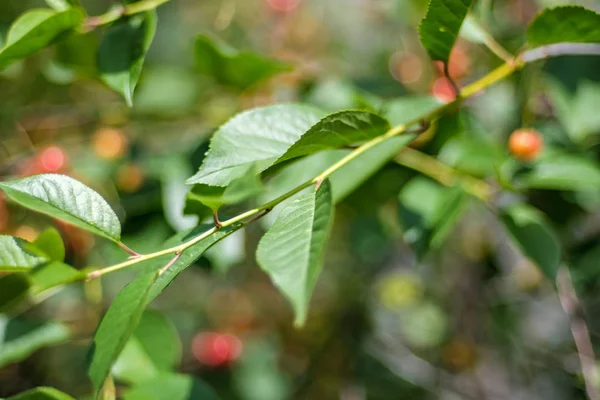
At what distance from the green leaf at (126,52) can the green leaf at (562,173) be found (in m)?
0.56

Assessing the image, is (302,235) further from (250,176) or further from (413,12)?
(413,12)

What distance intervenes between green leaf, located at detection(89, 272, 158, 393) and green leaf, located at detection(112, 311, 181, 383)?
29 cm

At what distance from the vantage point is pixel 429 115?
697mm

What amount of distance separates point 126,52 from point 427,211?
47 centimetres

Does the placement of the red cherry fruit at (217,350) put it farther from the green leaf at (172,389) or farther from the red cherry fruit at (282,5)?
the red cherry fruit at (282,5)

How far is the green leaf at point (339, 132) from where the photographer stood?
54cm

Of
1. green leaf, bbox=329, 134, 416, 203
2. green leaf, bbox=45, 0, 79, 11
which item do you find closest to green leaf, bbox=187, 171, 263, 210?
green leaf, bbox=329, 134, 416, 203

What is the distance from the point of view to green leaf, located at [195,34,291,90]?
88 centimetres

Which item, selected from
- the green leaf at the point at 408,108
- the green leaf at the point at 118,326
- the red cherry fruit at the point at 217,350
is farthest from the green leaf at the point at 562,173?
the red cherry fruit at the point at 217,350

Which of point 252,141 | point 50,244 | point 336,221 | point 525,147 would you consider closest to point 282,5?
point 336,221

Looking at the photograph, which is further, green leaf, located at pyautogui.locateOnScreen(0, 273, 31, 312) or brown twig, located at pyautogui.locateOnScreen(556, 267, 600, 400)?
brown twig, located at pyautogui.locateOnScreen(556, 267, 600, 400)

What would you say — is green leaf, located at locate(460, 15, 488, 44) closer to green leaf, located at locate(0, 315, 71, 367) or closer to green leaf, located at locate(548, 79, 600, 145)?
green leaf, located at locate(548, 79, 600, 145)

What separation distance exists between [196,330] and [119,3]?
1.16 metres

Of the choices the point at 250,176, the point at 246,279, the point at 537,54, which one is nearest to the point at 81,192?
the point at 250,176
